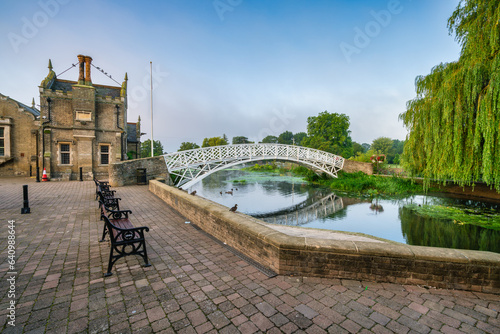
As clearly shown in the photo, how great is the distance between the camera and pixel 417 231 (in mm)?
9633

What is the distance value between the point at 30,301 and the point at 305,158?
70.0 ft

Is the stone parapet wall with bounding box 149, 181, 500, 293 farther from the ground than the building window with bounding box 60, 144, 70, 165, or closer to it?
closer to it

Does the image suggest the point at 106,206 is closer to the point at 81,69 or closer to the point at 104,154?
the point at 104,154

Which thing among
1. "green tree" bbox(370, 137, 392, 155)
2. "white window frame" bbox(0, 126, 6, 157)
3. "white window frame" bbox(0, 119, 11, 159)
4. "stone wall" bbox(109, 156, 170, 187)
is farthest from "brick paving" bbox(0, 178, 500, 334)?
"green tree" bbox(370, 137, 392, 155)

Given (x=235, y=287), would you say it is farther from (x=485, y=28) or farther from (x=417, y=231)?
(x=485, y=28)

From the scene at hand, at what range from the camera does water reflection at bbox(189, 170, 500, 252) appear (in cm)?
857

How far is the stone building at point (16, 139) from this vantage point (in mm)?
17484

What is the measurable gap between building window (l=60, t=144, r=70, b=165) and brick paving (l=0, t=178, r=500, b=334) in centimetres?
1550

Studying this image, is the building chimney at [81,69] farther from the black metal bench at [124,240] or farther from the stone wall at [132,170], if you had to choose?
the black metal bench at [124,240]

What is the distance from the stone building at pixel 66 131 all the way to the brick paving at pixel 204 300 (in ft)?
49.5

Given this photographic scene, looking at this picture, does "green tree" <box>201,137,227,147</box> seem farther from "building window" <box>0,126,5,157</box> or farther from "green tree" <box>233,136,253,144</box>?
"green tree" <box>233,136,253,144</box>

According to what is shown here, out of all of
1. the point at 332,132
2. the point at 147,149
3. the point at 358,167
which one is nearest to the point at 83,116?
the point at 358,167

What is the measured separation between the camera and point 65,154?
1630 cm

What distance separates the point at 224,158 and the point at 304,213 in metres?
7.42
